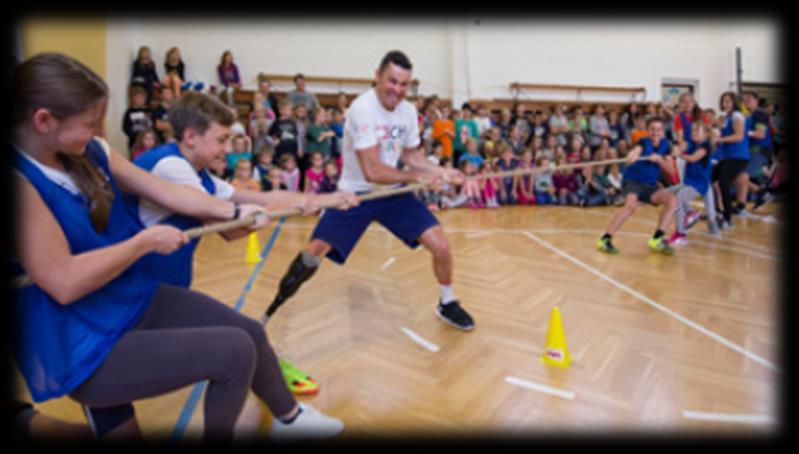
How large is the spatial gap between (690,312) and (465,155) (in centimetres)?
584

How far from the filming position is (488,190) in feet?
27.6

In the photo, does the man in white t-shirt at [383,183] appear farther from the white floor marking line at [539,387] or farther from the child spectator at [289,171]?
the child spectator at [289,171]

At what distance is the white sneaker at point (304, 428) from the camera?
168 cm

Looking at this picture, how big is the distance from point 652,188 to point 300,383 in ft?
13.7


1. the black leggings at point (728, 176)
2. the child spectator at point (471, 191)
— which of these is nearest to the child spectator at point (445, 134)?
the child spectator at point (471, 191)

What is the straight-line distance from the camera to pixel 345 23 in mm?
9891

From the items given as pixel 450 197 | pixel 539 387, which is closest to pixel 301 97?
pixel 450 197

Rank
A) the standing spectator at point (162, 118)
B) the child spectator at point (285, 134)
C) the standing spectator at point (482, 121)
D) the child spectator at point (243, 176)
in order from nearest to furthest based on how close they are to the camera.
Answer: the child spectator at point (243, 176)
the standing spectator at point (162, 118)
the child spectator at point (285, 134)
the standing spectator at point (482, 121)

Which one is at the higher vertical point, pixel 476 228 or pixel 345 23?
pixel 345 23

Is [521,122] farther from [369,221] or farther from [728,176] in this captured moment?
[369,221]

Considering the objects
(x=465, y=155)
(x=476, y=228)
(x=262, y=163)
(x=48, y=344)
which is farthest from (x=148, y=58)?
(x=48, y=344)

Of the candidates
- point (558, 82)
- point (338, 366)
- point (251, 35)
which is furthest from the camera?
point (558, 82)

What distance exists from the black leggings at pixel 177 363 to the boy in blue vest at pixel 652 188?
14.0ft

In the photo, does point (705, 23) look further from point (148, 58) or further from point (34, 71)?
point (34, 71)
